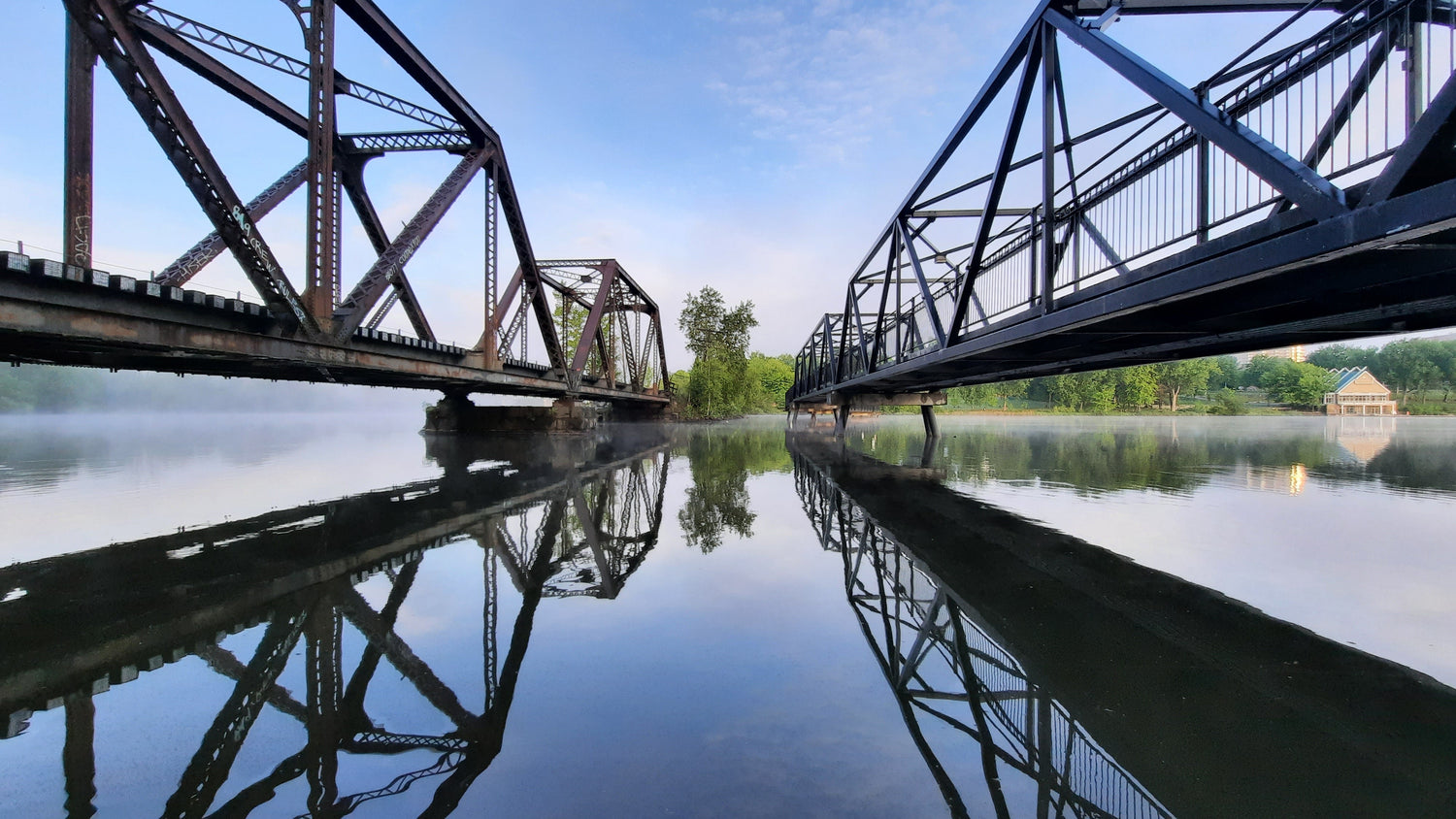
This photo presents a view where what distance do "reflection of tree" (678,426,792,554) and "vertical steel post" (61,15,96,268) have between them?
9.24 meters

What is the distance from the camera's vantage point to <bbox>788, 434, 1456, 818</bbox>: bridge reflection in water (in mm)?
2236

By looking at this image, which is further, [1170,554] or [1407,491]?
[1407,491]

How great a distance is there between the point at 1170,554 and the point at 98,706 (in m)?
8.44

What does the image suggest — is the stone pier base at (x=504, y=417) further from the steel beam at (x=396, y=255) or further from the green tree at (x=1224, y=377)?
the green tree at (x=1224, y=377)

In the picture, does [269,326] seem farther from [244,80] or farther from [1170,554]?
[1170,554]

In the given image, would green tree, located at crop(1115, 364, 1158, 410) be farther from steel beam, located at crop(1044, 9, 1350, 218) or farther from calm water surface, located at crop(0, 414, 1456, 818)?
steel beam, located at crop(1044, 9, 1350, 218)

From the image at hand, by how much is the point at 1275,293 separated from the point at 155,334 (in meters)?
13.0

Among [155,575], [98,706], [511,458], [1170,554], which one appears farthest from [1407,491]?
[511,458]

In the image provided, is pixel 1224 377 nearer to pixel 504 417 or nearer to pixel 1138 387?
pixel 1138 387

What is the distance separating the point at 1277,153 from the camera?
3.49 meters

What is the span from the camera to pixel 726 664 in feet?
11.2

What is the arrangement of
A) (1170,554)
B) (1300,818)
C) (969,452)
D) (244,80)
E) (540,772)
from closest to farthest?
(1300,818)
(540,772)
(1170,554)
(244,80)
(969,452)

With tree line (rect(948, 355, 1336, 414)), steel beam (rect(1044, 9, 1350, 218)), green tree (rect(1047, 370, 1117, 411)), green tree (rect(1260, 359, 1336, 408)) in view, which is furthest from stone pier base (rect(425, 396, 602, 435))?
green tree (rect(1260, 359, 1336, 408))

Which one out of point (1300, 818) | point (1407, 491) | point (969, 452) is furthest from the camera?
point (969, 452)
